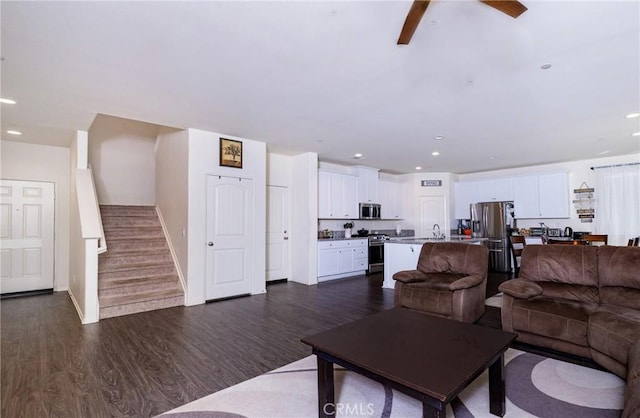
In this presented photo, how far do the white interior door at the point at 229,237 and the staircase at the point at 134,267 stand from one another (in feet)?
2.08

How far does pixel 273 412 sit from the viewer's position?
211 centimetres

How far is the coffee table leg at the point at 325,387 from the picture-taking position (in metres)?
2.00

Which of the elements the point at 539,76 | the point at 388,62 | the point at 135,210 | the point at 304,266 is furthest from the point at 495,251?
the point at 135,210

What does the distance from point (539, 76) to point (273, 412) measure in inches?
146

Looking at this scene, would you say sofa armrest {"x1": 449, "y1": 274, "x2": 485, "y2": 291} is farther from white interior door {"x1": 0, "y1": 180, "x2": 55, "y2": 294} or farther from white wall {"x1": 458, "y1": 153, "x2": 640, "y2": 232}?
white interior door {"x1": 0, "y1": 180, "x2": 55, "y2": 294}

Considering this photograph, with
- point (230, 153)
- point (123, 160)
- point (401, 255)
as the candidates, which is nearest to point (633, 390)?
point (401, 255)

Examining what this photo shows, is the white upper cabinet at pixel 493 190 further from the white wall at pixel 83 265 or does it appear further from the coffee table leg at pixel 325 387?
the white wall at pixel 83 265

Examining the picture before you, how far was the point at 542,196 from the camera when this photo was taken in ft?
24.7

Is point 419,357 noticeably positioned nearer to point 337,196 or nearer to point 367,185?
point 337,196

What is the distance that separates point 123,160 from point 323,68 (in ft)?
19.6

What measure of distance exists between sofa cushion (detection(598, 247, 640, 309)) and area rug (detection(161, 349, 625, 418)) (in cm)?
83

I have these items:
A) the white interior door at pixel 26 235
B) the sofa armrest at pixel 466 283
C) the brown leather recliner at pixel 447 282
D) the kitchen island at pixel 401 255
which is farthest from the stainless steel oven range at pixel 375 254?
the white interior door at pixel 26 235

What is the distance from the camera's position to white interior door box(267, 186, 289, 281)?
6480mm

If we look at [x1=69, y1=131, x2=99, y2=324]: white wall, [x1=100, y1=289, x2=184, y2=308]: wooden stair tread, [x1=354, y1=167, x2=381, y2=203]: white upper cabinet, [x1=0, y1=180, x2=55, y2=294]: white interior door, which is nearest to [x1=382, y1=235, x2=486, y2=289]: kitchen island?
[x1=354, y1=167, x2=381, y2=203]: white upper cabinet
